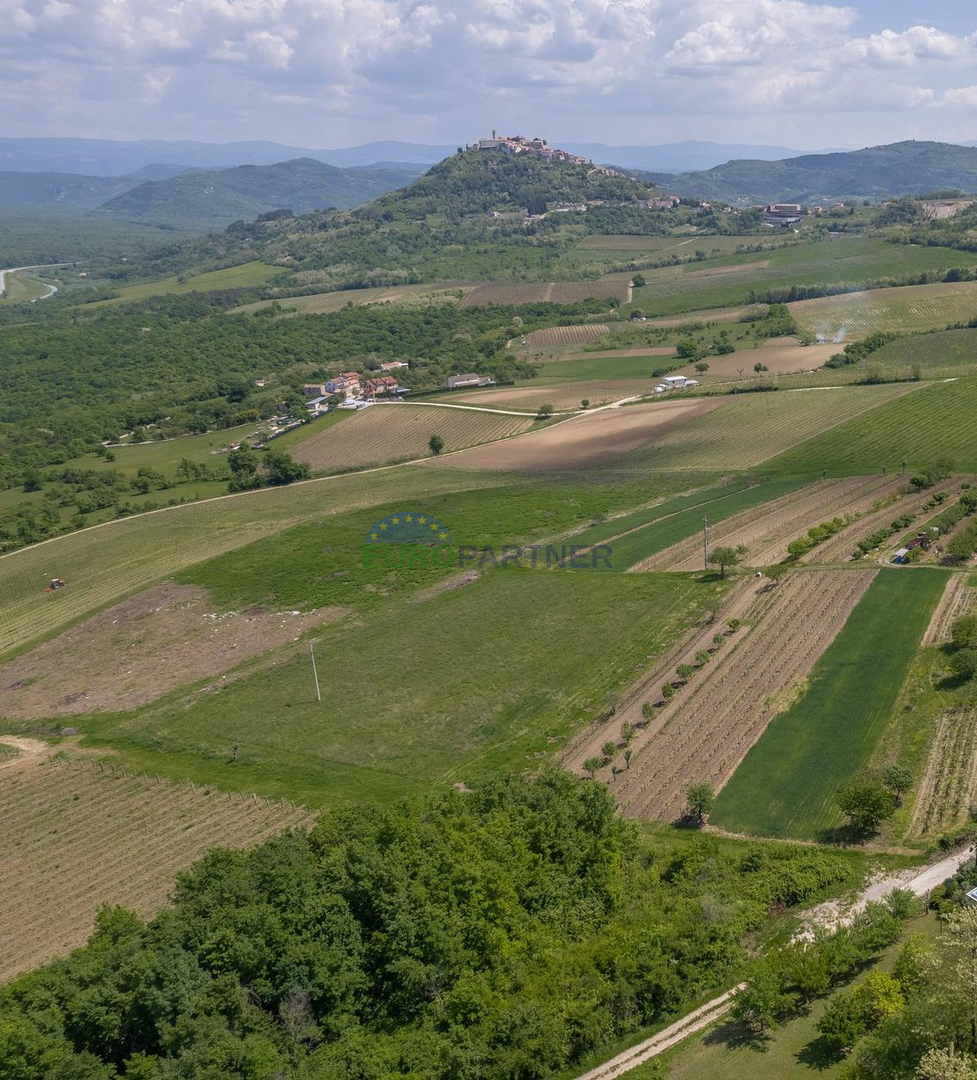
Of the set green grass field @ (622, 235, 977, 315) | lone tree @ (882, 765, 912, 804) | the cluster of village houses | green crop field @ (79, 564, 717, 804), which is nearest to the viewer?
lone tree @ (882, 765, 912, 804)

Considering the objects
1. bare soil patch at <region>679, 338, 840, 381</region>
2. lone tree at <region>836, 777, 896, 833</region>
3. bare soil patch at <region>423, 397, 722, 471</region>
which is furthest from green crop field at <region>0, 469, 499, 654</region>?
lone tree at <region>836, 777, 896, 833</region>

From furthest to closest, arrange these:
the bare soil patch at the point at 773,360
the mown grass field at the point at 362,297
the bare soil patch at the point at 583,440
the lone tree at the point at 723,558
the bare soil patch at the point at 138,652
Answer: the mown grass field at the point at 362,297 → the bare soil patch at the point at 773,360 → the bare soil patch at the point at 583,440 → the lone tree at the point at 723,558 → the bare soil patch at the point at 138,652

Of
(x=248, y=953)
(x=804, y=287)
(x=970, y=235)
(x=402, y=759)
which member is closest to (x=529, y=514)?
(x=402, y=759)

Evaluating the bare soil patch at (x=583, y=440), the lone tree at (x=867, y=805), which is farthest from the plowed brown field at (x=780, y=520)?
the lone tree at (x=867, y=805)

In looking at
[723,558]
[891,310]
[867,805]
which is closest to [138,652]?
[723,558]

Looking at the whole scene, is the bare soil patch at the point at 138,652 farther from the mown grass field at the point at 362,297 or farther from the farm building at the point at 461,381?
the mown grass field at the point at 362,297

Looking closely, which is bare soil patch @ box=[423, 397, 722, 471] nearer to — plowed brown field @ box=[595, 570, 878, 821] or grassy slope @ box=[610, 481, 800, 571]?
grassy slope @ box=[610, 481, 800, 571]
